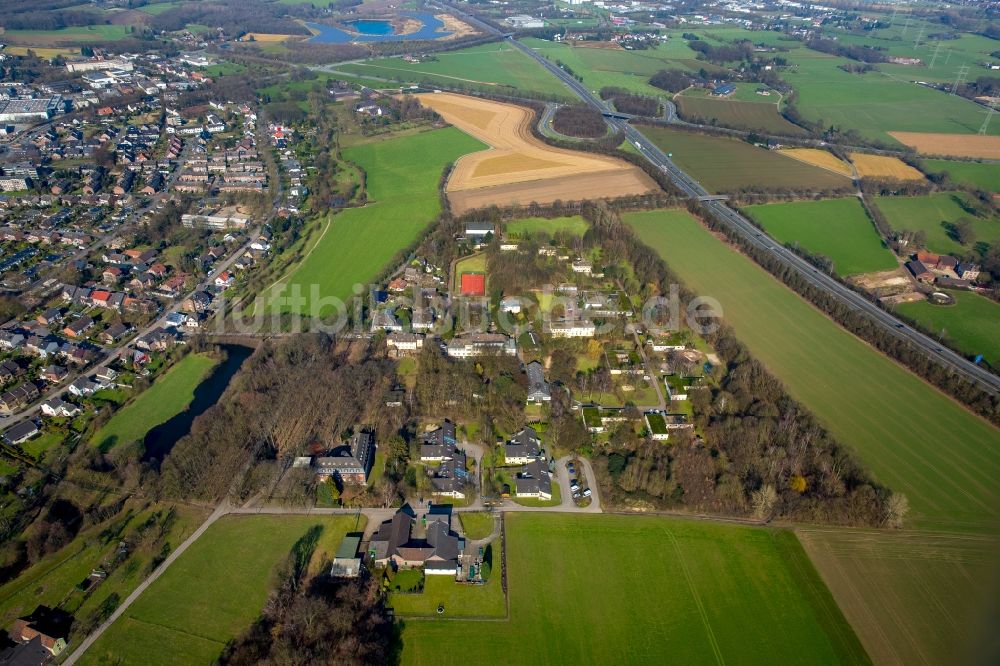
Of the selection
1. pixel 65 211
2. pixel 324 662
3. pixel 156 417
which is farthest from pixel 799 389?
pixel 65 211

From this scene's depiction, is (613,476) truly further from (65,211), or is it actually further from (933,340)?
(65,211)

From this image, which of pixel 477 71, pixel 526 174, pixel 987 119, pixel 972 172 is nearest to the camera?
pixel 526 174

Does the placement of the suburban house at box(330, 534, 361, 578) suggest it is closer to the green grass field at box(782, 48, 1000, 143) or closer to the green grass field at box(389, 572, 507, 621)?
the green grass field at box(389, 572, 507, 621)

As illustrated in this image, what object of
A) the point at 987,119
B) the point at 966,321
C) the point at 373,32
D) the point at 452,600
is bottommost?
the point at 452,600

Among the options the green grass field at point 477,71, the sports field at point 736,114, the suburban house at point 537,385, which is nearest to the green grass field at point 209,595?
the suburban house at point 537,385

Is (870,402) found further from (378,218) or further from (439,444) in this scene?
(378,218)

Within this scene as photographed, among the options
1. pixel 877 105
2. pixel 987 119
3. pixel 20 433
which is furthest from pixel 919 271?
pixel 20 433

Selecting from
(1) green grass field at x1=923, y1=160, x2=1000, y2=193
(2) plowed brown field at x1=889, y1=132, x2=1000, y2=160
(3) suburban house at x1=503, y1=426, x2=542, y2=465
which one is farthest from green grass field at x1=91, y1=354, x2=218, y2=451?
(2) plowed brown field at x1=889, y1=132, x2=1000, y2=160
